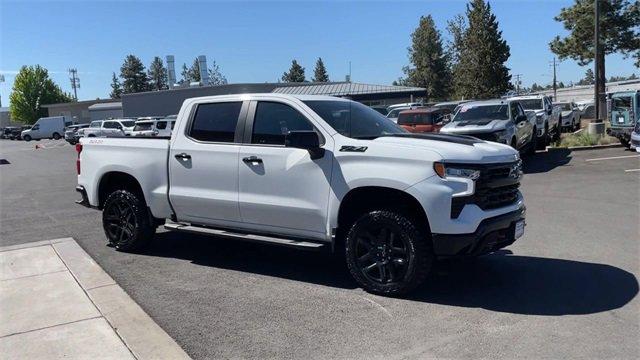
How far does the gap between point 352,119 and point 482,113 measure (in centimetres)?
1076

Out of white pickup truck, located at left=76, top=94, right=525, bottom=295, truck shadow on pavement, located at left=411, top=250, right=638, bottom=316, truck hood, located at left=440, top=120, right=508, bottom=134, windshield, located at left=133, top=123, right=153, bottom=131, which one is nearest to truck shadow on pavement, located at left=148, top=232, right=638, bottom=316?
truck shadow on pavement, located at left=411, top=250, right=638, bottom=316

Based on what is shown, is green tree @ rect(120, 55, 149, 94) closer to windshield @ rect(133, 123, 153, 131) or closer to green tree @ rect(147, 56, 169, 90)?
green tree @ rect(147, 56, 169, 90)

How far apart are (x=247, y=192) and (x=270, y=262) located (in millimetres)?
1093

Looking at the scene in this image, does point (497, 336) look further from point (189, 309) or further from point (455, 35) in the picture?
point (455, 35)

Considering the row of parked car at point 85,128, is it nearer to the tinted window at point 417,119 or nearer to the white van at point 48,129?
the white van at point 48,129

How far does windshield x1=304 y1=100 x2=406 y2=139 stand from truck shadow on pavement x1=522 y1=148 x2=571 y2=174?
31.1ft

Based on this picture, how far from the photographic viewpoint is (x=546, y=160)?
16.7 metres

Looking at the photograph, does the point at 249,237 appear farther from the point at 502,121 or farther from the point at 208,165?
the point at 502,121

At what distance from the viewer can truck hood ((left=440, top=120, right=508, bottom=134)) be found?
1421 centimetres

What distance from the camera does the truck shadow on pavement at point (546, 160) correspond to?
49.2 ft

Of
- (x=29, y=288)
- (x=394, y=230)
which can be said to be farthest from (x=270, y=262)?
(x=29, y=288)

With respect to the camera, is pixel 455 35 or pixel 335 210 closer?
pixel 335 210

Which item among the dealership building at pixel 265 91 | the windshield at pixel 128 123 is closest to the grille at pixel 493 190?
the windshield at pixel 128 123

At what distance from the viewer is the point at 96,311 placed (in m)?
5.04
